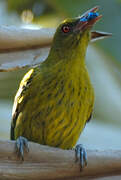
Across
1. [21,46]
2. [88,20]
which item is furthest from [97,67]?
[21,46]

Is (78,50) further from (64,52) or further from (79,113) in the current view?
(79,113)

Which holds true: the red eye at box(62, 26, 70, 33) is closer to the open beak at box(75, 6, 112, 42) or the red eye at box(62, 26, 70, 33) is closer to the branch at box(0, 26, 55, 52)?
the open beak at box(75, 6, 112, 42)

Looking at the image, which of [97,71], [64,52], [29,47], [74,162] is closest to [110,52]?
[97,71]

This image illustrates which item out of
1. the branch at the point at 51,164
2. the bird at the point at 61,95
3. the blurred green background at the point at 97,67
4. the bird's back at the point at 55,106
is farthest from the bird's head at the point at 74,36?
the blurred green background at the point at 97,67

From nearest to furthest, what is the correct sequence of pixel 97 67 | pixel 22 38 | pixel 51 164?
1. pixel 51 164
2. pixel 22 38
3. pixel 97 67

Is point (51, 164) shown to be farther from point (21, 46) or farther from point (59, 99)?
point (59, 99)

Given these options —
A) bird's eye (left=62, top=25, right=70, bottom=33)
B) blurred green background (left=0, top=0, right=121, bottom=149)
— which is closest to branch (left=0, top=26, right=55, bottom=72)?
bird's eye (left=62, top=25, right=70, bottom=33)
